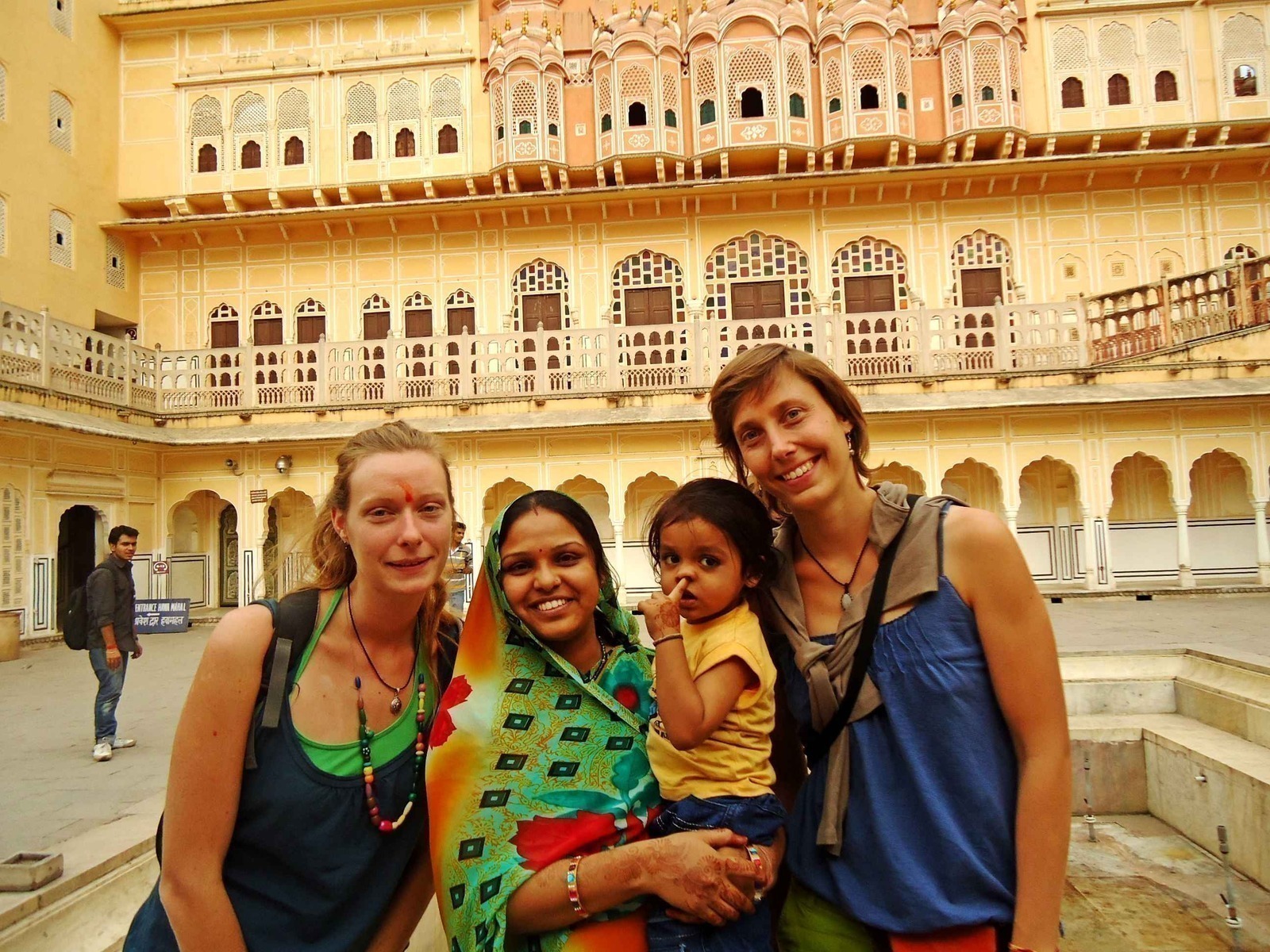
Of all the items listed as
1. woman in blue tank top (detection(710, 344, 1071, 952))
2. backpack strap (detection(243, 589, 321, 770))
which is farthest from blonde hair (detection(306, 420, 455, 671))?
woman in blue tank top (detection(710, 344, 1071, 952))

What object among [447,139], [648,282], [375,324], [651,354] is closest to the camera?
[651,354]

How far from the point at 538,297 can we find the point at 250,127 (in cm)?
734

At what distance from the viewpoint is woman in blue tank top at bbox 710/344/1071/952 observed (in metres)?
1.46

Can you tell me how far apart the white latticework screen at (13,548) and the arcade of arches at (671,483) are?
1.0 inches

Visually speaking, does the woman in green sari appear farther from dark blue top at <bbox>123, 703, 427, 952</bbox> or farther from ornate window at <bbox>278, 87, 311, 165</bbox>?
ornate window at <bbox>278, 87, 311, 165</bbox>

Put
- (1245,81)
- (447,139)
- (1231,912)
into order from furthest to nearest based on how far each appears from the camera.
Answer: (447,139) → (1245,81) → (1231,912)

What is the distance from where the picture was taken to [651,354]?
46.0ft

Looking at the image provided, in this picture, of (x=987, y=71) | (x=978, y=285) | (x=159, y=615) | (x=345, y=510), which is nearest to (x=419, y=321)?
(x=159, y=615)

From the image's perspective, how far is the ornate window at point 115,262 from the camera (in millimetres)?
16062

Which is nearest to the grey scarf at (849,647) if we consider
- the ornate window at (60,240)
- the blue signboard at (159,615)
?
the blue signboard at (159,615)

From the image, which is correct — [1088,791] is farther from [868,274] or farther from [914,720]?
[868,274]

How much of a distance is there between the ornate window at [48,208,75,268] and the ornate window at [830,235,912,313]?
15.2 metres

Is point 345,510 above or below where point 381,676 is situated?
above

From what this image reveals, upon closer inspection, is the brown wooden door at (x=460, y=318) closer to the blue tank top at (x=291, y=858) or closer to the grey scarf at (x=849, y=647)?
the blue tank top at (x=291, y=858)
